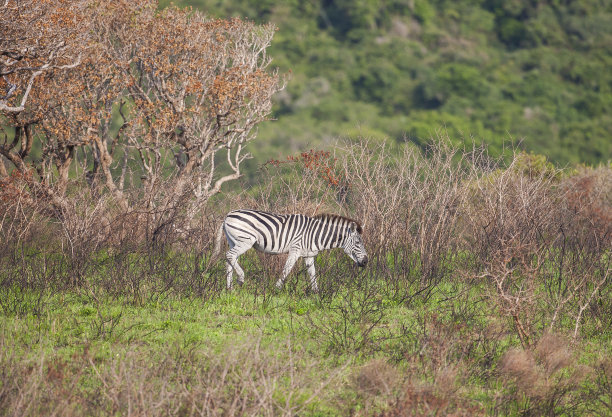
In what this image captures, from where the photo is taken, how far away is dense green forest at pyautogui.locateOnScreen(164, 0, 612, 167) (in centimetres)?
6406

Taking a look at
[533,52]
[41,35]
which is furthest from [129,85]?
[533,52]

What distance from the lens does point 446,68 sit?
236ft

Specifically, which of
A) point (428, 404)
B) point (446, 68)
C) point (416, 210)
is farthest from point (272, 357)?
point (446, 68)

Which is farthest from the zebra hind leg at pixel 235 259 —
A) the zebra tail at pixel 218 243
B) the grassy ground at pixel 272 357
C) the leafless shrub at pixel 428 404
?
the leafless shrub at pixel 428 404

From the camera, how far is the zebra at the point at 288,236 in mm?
10344

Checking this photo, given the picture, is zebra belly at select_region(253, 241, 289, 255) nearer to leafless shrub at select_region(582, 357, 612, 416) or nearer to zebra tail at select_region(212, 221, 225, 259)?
zebra tail at select_region(212, 221, 225, 259)

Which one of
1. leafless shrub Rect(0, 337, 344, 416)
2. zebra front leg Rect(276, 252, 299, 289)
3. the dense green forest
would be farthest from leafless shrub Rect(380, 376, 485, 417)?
the dense green forest

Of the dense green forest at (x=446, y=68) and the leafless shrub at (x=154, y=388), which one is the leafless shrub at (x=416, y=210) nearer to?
the leafless shrub at (x=154, y=388)

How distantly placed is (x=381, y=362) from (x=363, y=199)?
5608mm

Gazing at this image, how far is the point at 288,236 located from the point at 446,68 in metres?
64.6

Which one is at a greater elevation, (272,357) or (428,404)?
(428,404)

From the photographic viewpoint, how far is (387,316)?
9156mm

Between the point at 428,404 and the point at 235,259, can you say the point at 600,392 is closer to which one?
the point at 428,404

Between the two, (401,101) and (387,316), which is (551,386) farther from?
(401,101)
